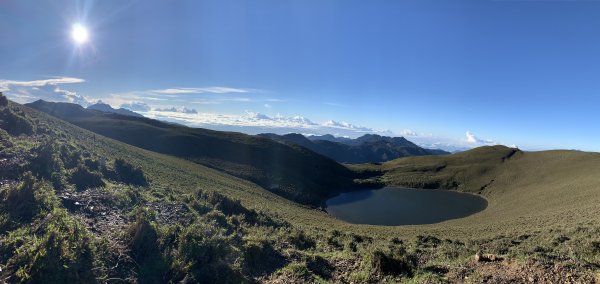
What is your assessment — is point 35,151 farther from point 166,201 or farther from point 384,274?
point 384,274

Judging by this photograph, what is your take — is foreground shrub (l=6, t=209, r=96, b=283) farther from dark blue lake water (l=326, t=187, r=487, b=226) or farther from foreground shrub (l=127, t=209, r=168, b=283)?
dark blue lake water (l=326, t=187, r=487, b=226)

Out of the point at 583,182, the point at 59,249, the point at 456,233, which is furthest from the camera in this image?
the point at 583,182

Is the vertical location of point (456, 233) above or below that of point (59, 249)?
below

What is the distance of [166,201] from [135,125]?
331 ft

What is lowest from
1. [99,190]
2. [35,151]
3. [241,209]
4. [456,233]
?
[456,233]

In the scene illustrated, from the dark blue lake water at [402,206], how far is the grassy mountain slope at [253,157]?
8.38m

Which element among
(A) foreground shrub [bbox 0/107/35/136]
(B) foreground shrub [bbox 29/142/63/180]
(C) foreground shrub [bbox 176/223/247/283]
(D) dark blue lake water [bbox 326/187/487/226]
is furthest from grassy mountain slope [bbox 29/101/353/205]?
(C) foreground shrub [bbox 176/223/247/283]

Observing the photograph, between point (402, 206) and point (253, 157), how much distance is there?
4579 centimetres

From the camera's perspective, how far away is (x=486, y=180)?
324 ft

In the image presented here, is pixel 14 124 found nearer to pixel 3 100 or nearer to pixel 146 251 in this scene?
pixel 3 100

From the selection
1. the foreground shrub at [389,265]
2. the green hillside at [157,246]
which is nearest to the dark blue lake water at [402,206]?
the green hillside at [157,246]

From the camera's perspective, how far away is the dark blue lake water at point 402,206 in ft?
194

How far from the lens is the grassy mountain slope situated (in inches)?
3192

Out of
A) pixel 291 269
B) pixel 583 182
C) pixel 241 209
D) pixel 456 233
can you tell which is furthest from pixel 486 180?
pixel 291 269
